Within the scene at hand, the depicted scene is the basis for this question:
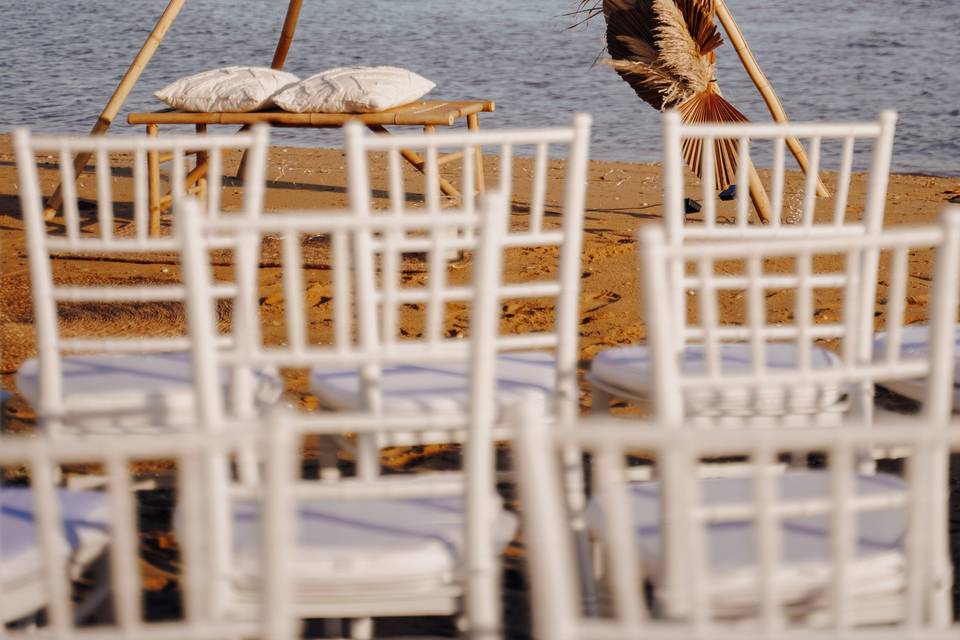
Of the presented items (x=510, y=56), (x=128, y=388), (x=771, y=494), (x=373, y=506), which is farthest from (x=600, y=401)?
(x=510, y=56)

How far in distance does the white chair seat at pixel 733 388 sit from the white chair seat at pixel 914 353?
140 millimetres

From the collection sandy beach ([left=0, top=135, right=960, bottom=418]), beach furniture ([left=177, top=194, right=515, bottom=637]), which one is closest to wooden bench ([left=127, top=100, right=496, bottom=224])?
sandy beach ([left=0, top=135, right=960, bottom=418])

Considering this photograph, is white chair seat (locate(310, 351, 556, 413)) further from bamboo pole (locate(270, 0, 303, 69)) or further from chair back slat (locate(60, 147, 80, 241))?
bamboo pole (locate(270, 0, 303, 69))

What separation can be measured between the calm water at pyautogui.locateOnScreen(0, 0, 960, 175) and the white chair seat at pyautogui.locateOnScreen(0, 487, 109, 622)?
24.0 ft

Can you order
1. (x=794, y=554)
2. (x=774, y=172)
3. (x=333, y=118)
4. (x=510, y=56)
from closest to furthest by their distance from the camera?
(x=794, y=554)
(x=774, y=172)
(x=333, y=118)
(x=510, y=56)

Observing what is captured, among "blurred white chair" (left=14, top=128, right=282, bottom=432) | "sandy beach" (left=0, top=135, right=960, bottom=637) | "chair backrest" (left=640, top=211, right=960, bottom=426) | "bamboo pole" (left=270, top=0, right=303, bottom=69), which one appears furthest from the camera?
"bamboo pole" (left=270, top=0, right=303, bottom=69)

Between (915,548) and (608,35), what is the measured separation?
13.9 feet

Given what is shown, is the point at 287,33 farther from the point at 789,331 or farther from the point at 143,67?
the point at 789,331

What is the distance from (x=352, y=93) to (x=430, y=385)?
9.04 ft

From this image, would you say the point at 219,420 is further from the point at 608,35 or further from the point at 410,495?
the point at 608,35

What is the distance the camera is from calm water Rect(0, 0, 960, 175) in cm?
1064

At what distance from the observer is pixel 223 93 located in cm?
497

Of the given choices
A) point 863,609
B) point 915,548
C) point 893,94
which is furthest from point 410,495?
point 893,94

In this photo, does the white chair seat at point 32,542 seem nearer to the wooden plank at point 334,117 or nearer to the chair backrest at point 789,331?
the chair backrest at point 789,331
